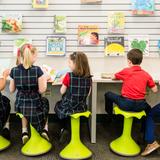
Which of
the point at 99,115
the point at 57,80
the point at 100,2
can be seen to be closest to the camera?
the point at 57,80

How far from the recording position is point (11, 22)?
139 inches

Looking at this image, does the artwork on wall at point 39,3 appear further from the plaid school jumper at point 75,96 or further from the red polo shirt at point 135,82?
the red polo shirt at point 135,82

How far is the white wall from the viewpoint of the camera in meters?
3.55

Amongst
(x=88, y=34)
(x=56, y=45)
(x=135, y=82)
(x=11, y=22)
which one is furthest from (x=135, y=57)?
(x=11, y=22)

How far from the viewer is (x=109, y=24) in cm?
357

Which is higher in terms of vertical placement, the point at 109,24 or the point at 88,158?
the point at 109,24

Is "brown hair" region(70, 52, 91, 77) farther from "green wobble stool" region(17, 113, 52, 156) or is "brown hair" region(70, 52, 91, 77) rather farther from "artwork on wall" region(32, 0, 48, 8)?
"artwork on wall" region(32, 0, 48, 8)

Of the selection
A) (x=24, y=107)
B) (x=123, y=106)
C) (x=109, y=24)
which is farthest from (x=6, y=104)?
(x=109, y=24)

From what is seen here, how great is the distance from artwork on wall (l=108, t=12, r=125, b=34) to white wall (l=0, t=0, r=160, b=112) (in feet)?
0.19

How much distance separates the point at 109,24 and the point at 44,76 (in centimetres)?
118

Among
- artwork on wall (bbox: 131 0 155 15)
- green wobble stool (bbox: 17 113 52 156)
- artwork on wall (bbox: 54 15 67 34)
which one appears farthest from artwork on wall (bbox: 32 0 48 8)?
green wobble stool (bbox: 17 113 52 156)

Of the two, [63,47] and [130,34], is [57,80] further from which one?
[130,34]

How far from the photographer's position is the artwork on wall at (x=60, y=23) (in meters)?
3.54

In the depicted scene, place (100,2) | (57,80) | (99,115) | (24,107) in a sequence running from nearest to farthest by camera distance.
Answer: (24,107), (57,80), (100,2), (99,115)
